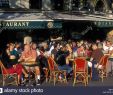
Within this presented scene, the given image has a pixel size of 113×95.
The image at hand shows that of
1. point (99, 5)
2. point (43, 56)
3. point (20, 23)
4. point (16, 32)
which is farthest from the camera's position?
point (99, 5)

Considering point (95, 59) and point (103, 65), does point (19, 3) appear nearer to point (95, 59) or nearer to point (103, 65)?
point (95, 59)

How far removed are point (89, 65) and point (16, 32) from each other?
8.61 m

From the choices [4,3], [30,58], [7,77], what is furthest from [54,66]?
[4,3]

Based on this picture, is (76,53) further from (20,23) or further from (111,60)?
(20,23)

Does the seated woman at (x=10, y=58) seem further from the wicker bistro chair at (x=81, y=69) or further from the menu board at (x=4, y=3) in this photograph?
the menu board at (x=4, y=3)

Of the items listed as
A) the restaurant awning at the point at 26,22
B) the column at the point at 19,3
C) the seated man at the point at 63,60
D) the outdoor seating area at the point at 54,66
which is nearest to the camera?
the outdoor seating area at the point at 54,66

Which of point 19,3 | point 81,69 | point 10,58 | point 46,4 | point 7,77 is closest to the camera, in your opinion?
point 81,69

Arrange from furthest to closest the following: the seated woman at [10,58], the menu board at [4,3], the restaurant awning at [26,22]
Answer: the menu board at [4,3] < the restaurant awning at [26,22] < the seated woman at [10,58]

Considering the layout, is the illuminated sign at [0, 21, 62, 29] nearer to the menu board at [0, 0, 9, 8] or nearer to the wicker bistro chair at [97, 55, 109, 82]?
the menu board at [0, 0, 9, 8]

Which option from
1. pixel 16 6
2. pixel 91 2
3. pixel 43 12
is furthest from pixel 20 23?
pixel 91 2

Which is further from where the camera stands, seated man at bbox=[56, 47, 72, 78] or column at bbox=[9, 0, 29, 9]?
column at bbox=[9, 0, 29, 9]

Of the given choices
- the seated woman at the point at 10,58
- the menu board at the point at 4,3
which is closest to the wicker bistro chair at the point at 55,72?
the seated woman at the point at 10,58

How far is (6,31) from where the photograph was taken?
1146 inches

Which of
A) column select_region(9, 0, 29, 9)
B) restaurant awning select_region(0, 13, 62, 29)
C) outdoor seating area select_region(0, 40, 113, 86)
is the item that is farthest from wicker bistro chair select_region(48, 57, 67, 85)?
column select_region(9, 0, 29, 9)
